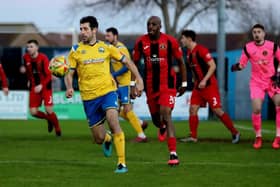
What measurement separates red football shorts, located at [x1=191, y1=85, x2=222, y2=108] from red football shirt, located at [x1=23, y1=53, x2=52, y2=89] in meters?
3.46

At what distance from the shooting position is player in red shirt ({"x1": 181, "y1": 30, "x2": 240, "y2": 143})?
1499 centimetres

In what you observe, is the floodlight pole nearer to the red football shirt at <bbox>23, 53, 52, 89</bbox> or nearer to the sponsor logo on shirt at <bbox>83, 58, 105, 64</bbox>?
the red football shirt at <bbox>23, 53, 52, 89</bbox>

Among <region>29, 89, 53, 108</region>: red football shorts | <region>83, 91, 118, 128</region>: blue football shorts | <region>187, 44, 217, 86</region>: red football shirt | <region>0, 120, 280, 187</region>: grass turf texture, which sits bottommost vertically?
<region>0, 120, 280, 187</region>: grass turf texture

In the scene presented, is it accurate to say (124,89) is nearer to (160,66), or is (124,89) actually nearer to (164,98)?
(160,66)

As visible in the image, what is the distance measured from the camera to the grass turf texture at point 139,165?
9.37 m

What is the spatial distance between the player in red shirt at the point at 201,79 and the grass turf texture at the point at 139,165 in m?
0.44

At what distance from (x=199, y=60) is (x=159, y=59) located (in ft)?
11.0

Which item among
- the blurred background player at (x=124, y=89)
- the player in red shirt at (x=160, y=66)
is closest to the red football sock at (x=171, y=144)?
the player in red shirt at (x=160, y=66)

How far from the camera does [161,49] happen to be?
1181 centimetres

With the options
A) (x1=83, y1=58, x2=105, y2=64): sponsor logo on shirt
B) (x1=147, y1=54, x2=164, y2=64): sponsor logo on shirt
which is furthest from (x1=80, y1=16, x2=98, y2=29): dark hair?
(x1=147, y1=54, x2=164, y2=64): sponsor logo on shirt

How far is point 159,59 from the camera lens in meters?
11.9

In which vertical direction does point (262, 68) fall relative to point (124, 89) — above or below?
above

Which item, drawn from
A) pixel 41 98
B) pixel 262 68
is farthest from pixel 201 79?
pixel 41 98

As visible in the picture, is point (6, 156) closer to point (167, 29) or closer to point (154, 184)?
point (154, 184)
